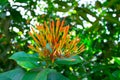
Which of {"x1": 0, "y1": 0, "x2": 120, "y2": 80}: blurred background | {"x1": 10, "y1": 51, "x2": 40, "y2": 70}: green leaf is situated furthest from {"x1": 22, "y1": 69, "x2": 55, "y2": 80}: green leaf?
{"x1": 0, "y1": 0, "x2": 120, "y2": 80}: blurred background

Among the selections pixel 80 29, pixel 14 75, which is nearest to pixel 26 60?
pixel 14 75

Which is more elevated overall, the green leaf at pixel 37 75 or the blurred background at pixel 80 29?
the green leaf at pixel 37 75

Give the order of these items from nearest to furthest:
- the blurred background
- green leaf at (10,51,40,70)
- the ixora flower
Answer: the ixora flower
green leaf at (10,51,40,70)
the blurred background

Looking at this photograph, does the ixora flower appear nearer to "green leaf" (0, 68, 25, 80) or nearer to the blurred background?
"green leaf" (0, 68, 25, 80)

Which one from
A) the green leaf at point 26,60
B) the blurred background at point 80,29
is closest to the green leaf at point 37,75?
the green leaf at point 26,60

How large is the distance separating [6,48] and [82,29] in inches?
23.2

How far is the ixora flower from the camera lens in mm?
889

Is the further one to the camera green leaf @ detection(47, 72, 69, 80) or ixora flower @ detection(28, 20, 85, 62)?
green leaf @ detection(47, 72, 69, 80)

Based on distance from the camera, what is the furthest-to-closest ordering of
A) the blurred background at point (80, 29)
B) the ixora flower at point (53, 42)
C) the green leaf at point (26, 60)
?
the blurred background at point (80, 29), the green leaf at point (26, 60), the ixora flower at point (53, 42)

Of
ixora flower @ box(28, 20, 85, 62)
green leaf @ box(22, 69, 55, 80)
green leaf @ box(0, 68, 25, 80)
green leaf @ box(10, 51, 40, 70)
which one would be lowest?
green leaf @ box(0, 68, 25, 80)

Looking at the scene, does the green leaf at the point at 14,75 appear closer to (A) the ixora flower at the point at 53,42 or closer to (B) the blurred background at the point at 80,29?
(A) the ixora flower at the point at 53,42

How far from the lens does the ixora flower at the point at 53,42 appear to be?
89cm

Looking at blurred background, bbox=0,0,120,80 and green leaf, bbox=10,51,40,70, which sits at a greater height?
green leaf, bbox=10,51,40,70

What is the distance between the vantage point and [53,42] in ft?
3.01
